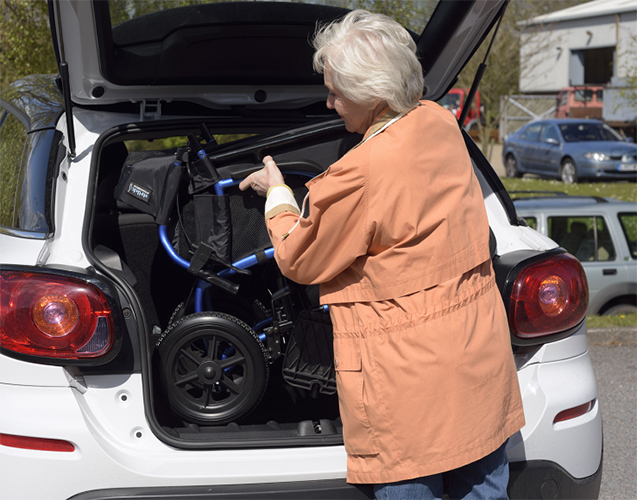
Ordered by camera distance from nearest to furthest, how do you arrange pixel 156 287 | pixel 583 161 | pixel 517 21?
1. pixel 156 287
2. pixel 583 161
3. pixel 517 21

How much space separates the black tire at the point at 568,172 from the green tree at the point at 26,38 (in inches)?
531

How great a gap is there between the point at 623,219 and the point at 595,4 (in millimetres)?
29433

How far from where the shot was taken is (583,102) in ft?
95.7

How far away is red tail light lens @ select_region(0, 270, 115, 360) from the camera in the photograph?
6.59ft

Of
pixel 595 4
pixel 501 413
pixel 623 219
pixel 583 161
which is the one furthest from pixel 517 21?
pixel 501 413

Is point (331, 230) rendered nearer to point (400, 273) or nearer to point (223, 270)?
point (400, 273)

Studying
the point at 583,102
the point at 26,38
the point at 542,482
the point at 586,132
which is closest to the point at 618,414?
the point at 542,482

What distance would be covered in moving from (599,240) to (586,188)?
334 inches

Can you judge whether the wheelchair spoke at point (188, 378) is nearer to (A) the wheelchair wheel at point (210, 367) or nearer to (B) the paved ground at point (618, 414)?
(A) the wheelchair wheel at point (210, 367)

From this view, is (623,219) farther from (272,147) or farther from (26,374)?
(26,374)

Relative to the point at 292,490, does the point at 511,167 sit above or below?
below

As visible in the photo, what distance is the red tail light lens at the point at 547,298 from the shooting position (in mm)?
2229

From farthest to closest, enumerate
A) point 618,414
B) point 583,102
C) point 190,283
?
point 583,102, point 618,414, point 190,283

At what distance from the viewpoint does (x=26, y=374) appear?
2023 mm
